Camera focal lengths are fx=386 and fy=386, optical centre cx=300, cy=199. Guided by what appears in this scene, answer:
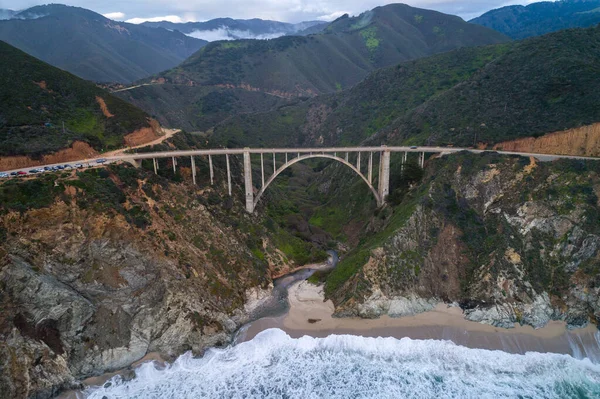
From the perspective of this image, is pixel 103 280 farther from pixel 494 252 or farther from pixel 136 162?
pixel 494 252

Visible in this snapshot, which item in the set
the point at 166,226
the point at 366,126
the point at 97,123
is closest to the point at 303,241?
the point at 166,226

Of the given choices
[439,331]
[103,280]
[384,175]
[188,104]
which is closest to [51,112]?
[103,280]

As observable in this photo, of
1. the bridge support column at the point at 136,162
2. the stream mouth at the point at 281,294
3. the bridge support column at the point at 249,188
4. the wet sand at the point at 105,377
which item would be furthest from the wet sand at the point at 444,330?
the bridge support column at the point at 136,162

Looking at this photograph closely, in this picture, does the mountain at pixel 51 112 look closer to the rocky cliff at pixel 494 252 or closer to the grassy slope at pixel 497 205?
the grassy slope at pixel 497 205

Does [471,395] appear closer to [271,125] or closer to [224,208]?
[224,208]

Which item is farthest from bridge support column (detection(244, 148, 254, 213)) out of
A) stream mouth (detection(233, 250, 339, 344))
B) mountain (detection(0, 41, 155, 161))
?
mountain (detection(0, 41, 155, 161))

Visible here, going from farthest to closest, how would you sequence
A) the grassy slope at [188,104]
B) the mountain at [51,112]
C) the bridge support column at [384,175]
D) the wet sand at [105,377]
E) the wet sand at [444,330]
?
Result: the grassy slope at [188,104] < the bridge support column at [384,175] < the mountain at [51,112] < the wet sand at [444,330] < the wet sand at [105,377]

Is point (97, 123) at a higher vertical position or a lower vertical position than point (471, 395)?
higher
